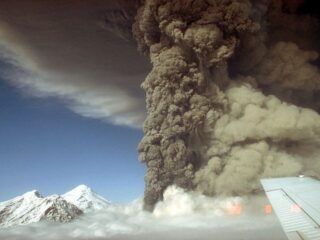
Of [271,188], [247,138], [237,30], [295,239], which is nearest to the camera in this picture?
[295,239]

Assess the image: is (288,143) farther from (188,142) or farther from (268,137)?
(188,142)

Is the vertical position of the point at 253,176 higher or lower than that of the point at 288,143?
lower

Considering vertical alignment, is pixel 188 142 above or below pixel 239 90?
below

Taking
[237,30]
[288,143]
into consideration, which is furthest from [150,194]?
[237,30]

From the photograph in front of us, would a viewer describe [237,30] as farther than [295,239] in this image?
Yes

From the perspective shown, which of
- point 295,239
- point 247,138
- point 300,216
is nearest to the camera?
point 295,239

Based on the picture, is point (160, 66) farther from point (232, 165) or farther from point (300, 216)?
point (300, 216)

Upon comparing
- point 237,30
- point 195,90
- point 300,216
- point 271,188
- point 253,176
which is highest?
point 237,30

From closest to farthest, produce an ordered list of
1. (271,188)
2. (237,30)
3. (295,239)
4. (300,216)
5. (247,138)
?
(295,239), (300,216), (271,188), (237,30), (247,138)

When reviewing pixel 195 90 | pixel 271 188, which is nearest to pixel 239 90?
pixel 195 90
